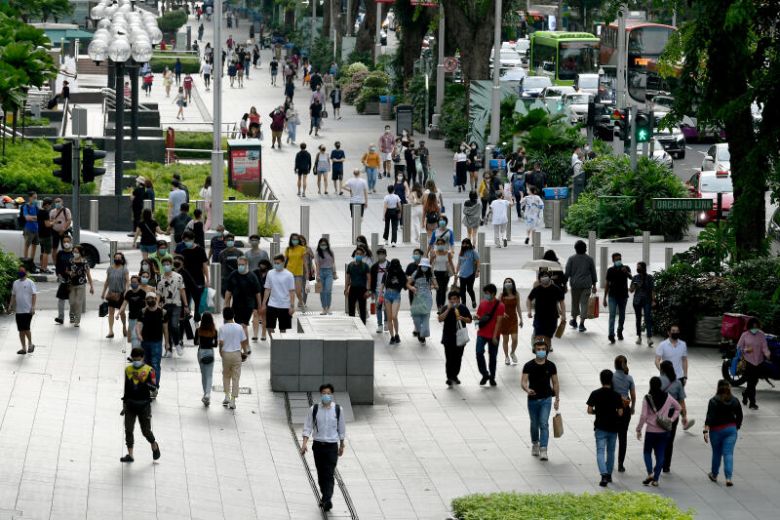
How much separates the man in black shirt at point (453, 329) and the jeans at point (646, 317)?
357cm

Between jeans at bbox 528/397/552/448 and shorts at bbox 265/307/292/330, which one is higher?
shorts at bbox 265/307/292/330

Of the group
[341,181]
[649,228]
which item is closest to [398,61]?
[341,181]

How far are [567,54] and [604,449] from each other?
2325 inches

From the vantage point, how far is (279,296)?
23312mm

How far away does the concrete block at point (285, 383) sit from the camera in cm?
2095

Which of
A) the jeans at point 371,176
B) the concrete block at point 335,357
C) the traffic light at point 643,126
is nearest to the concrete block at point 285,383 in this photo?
the concrete block at point 335,357

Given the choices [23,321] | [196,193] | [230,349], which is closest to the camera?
[230,349]

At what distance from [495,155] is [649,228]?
854 centimetres

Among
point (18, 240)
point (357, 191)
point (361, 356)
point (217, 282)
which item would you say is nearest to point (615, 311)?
point (361, 356)

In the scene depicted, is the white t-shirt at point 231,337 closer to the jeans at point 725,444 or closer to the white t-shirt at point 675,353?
the white t-shirt at point 675,353

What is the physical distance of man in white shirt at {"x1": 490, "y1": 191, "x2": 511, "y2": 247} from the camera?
32344 millimetres

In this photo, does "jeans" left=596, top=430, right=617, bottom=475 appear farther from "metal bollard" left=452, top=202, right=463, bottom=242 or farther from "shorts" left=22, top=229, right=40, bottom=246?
"metal bollard" left=452, top=202, right=463, bottom=242

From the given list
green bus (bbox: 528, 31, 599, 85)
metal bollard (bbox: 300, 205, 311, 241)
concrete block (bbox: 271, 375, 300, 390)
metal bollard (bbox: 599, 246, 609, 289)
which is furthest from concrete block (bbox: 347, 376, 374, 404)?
green bus (bbox: 528, 31, 599, 85)

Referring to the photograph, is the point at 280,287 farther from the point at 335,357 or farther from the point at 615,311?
the point at 615,311
